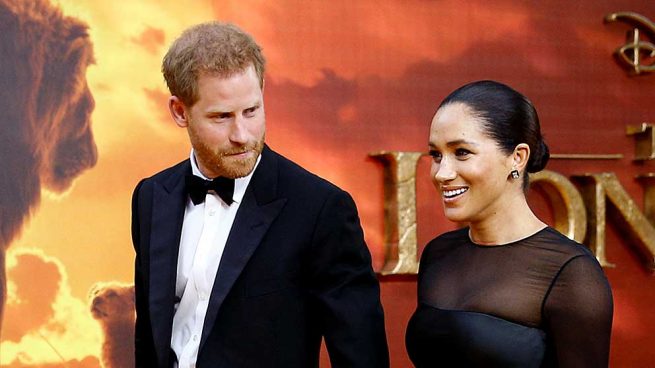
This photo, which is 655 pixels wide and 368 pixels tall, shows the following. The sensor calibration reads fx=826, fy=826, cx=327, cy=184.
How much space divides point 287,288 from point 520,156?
0.64 metres

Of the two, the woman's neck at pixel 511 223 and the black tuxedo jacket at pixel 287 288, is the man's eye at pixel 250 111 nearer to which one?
the black tuxedo jacket at pixel 287 288

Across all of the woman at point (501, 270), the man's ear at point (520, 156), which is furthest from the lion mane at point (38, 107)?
the man's ear at point (520, 156)

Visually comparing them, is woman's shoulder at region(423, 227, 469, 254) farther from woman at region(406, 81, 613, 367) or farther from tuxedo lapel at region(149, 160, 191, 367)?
tuxedo lapel at region(149, 160, 191, 367)

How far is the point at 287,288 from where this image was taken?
71.6 inches

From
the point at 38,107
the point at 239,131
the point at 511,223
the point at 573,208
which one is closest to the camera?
the point at 239,131

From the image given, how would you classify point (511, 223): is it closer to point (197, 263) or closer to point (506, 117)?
point (506, 117)

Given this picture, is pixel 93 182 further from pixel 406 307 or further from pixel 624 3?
pixel 624 3

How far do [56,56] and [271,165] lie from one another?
4.78ft

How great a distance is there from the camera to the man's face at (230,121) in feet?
5.80

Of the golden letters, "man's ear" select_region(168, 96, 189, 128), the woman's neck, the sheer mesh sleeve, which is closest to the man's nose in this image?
"man's ear" select_region(168, 96, 189, 128)

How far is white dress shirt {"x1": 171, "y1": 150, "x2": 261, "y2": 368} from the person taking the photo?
185cm

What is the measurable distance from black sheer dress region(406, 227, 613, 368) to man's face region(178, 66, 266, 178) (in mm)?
604

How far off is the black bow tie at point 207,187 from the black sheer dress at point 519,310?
1.90ft

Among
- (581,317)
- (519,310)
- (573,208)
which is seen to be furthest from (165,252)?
(573,208)
